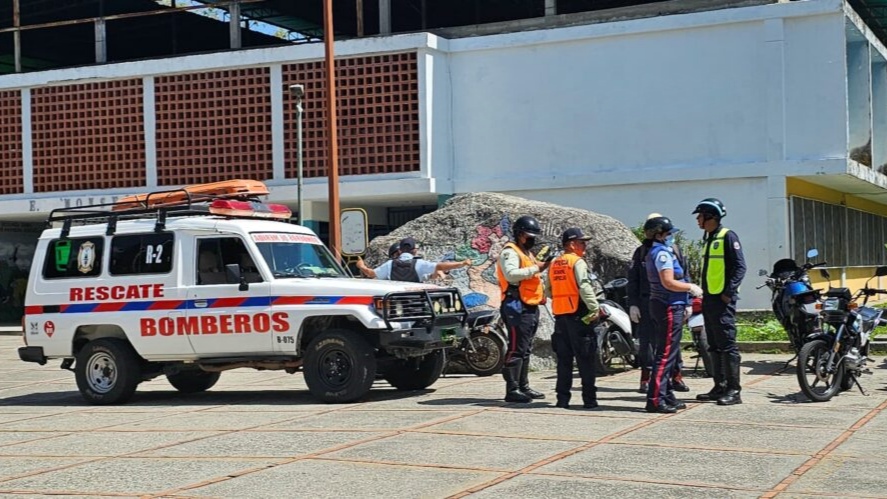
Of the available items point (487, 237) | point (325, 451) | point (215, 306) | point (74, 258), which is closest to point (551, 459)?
point (325, 451)

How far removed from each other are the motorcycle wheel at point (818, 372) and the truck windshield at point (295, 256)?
5.11m

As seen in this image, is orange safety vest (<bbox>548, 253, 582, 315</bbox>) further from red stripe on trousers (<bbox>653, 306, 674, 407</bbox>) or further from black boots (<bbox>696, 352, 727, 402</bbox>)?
black boots (<bbox>696, 352, 727, 402</bbox>)

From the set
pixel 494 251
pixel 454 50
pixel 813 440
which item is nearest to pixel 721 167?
pixel 454 50

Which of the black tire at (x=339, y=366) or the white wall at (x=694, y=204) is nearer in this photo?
the black tire at (x=339, y=366)

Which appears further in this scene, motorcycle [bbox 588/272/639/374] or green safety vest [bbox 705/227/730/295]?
motorcycle [bbox 588/272/639/374]

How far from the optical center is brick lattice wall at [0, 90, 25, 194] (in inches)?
1230

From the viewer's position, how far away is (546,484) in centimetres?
741

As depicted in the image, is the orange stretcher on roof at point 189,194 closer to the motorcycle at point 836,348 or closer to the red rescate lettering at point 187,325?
the red rescate lettering at point 187,325

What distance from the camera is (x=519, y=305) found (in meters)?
11.5

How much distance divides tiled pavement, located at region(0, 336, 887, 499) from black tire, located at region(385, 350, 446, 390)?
32 cm

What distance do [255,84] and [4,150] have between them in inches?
317

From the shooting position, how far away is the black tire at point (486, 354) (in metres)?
14.3

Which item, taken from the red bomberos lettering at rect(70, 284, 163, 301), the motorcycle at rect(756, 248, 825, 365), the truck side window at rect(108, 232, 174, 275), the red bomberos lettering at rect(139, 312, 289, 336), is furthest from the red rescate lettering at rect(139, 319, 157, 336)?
the motorcycle at rect(756, 248, 825, 365)

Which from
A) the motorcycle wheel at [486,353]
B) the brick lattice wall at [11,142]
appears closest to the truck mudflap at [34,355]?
the motorcycle wheel at [486,353]
